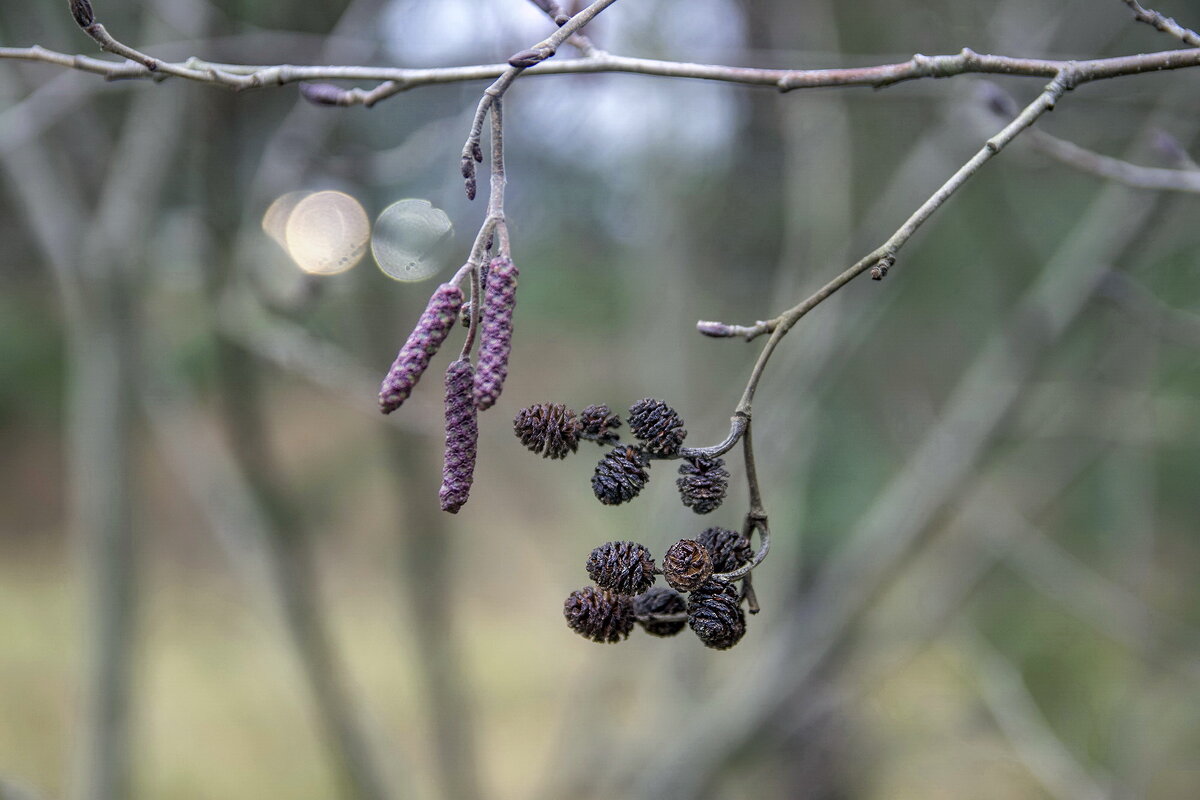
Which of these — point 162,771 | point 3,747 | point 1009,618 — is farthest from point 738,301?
point 3,747

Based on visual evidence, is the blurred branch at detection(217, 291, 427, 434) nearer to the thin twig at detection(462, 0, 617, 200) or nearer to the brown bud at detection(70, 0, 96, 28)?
the brown bud at detection(70, 0, 96, 28)

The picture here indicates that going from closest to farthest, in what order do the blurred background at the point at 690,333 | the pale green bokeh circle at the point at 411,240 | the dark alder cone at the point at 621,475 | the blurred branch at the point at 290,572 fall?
the dark alder cone at the point at 621,475 < the pale green bokeh circle at the point at 411,240 < the blurred background at the point at 690,333 < the blurred branch at the point at 290,572

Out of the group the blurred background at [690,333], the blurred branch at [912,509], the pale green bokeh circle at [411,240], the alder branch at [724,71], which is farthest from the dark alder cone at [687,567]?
the blurred branch at [912,509]

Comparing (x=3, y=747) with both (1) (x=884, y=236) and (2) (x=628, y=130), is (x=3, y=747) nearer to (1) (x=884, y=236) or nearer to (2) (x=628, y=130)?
(2) (x=628, y=130)

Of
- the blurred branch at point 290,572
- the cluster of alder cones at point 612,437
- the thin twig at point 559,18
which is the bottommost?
the blurred branch at point 290,572

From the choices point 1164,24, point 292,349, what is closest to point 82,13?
point 1164,24

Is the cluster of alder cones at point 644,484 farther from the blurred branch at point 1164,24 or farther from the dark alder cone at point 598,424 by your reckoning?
the blurred branch at point 1164,24

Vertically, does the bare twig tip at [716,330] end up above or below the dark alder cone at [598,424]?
above
